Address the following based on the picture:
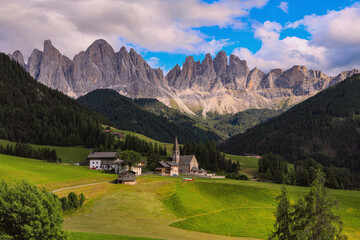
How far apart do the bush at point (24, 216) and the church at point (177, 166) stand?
303 ft

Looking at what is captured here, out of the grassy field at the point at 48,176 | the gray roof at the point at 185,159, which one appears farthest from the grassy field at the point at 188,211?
the gray roof at the point at 185,159

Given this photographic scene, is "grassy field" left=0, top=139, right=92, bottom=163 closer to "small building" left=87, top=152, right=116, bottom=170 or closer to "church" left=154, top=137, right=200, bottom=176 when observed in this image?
"small building" left=87, top=152, right=116, bottom=170

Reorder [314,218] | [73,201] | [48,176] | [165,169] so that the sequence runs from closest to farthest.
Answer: [314,218] < [73,201] < [48,176] < [165,169]

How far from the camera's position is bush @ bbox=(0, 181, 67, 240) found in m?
30.9

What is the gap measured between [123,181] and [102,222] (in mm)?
37074

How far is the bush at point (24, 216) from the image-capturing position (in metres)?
30.9

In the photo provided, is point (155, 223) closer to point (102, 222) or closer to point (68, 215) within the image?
point (102, 222)

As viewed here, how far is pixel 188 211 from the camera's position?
68625 mm

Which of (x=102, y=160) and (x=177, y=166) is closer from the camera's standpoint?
(x=177, y=166)

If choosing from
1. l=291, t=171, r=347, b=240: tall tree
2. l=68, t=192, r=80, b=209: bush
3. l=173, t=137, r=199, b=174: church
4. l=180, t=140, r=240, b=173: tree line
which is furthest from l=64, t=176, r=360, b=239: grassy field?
l=180, t=140, r=240, b=173: tree line

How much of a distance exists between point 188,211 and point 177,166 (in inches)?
2665

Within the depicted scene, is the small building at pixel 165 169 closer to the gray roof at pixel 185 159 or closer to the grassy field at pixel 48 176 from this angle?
the gray roof at pixel 185 159

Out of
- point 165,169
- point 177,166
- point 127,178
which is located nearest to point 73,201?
point 127,178

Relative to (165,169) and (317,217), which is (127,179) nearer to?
(165,169)
